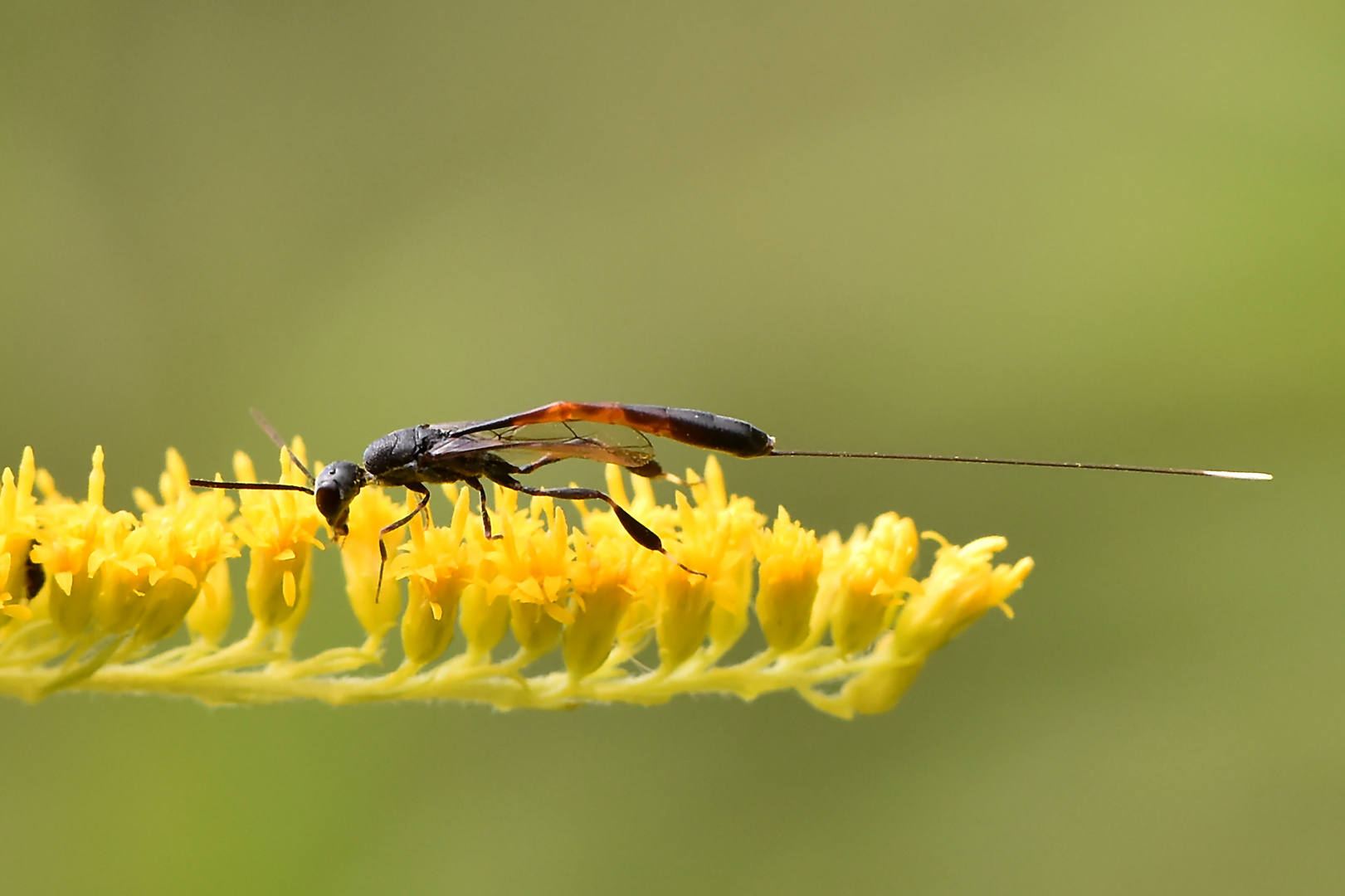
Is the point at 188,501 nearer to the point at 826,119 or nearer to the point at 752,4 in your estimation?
the point at 826,119

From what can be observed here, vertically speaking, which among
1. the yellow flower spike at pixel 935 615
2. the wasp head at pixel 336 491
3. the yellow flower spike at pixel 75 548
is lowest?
A: the yellow flower spike at pixel 935 615

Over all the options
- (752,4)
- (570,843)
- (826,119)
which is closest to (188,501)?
(570,843)

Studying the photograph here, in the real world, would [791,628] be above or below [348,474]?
below

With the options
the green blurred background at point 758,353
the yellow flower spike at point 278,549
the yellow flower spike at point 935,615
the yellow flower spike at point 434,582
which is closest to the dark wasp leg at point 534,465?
the yellow flower spike at point 434,582

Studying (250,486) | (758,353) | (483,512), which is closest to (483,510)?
(483,512)

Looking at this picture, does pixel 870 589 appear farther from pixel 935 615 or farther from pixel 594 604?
pixel 594 604

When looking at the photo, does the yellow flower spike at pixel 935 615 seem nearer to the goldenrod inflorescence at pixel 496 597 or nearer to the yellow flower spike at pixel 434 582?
the goldenrod inflorescence at pixel 496 597

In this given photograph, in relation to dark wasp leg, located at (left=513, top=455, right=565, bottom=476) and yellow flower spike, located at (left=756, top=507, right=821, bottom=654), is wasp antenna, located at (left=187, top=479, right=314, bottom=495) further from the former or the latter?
yellow flower spike, located at (left=756, top=507, right=821, bottom=654)
